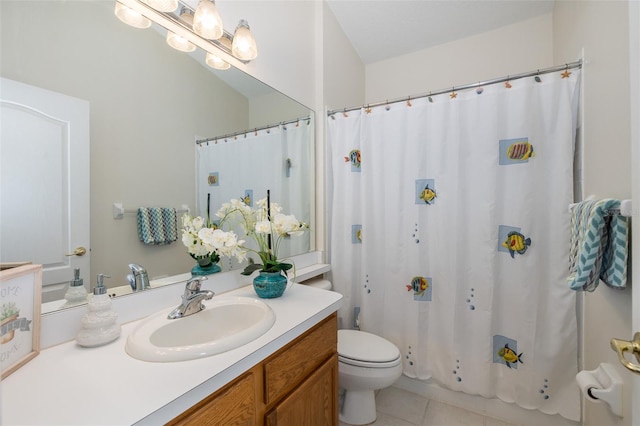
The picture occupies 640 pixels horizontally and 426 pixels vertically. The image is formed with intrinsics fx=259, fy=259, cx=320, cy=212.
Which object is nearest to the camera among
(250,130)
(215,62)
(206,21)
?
(206,21)

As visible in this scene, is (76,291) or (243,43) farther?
(243,43)

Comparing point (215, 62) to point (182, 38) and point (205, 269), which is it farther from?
point (205, 269)

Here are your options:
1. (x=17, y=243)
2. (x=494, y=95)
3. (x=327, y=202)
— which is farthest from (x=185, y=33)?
(x=494, y=95)

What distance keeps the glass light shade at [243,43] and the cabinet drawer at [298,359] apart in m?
1.31

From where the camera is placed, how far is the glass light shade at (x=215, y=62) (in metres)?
1.23

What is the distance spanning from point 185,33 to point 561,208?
1.96 metres

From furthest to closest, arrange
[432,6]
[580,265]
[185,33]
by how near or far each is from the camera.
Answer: [432,6] < [185,33] < [580,265]

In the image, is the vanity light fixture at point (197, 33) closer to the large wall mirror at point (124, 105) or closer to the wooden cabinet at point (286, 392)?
the large wall mirror at point (124, 105)

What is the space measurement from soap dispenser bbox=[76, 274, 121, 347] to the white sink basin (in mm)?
63

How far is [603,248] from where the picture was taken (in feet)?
2.57

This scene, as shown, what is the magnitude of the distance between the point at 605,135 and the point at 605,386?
2.88 ft

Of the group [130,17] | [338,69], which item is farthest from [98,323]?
[338,69]

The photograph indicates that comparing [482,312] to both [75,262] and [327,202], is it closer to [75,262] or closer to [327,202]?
[327,202]

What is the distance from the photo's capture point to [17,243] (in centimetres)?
71
